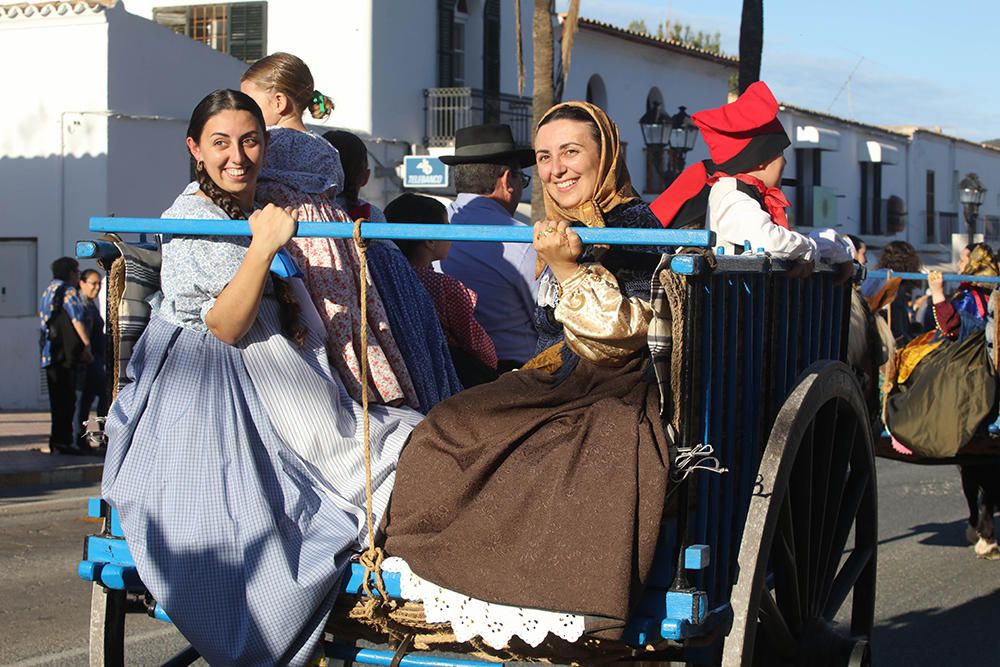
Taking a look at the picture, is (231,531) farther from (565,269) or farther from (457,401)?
(565,269)

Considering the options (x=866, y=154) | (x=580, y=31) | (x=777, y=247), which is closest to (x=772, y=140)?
(x=777, y=247)

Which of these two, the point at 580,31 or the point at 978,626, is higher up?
the point at 580,31

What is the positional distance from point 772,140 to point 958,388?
309 cm

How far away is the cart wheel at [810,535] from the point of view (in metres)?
3.40

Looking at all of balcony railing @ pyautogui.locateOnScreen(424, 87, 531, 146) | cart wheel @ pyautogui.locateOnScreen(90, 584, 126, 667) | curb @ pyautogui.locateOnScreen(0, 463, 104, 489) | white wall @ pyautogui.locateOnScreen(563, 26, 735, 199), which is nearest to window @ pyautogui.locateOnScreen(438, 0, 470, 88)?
balcony railing @ pyautogui.locateOnScreen(424, 87, 531, 146)

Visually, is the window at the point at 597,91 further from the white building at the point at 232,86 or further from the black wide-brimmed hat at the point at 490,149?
the black wide-brimmed hat at the point at 490,149

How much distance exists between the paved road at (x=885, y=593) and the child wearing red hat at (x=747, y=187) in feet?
7.94

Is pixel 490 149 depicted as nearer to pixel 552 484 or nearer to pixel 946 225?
pixel 552 484

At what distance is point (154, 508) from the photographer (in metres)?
3.51

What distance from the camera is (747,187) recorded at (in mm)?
4832

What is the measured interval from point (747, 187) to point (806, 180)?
35.3m

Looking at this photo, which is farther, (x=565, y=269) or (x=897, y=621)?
(x=897, y=621)

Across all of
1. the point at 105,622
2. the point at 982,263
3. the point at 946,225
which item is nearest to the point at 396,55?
the point at 982,263

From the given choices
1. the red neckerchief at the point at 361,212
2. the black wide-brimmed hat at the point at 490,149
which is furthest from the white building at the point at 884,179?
the red neckerchief at the point at 361,212
